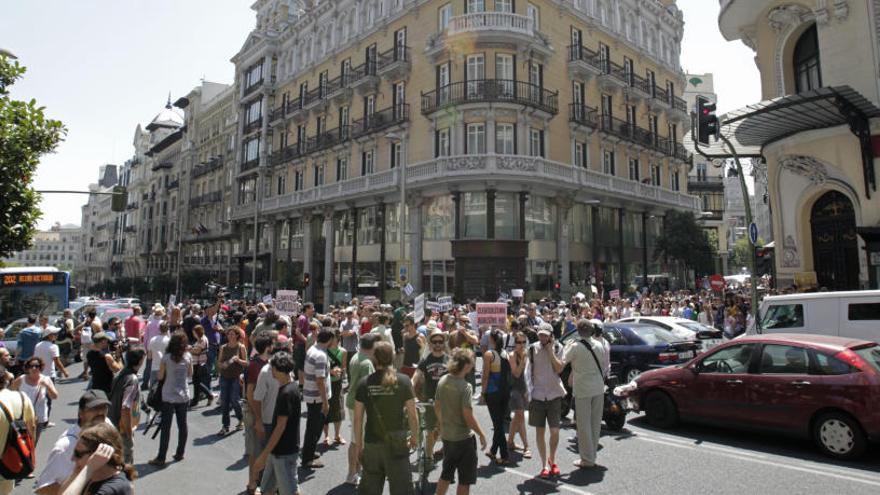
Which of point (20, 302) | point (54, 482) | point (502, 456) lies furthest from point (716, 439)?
point (20, 302)

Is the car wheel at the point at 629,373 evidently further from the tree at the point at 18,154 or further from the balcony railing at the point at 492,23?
the balcony railing at the point at 492,23

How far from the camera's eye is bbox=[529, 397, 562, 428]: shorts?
669cm

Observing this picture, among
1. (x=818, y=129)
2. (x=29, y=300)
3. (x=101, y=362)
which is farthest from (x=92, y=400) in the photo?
(x=818, y=129)

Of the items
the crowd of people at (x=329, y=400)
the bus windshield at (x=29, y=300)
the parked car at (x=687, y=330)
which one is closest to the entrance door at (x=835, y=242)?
the parked car at (x=687, y=330)

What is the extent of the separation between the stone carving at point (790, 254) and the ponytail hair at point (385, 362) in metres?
18.8

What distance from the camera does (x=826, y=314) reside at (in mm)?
9969

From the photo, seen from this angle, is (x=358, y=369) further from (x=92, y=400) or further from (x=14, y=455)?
(x=14, y=455)

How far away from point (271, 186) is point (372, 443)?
1700 inches

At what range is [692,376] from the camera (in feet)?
27.1

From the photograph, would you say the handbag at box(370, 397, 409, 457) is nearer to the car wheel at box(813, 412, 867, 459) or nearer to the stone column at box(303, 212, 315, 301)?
the car wheel at box(813, 412, 867, 459)

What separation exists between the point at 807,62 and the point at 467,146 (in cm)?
1517

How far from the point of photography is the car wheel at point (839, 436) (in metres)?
6.61

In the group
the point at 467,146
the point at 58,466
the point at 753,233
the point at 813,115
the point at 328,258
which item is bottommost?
the point at 58,466

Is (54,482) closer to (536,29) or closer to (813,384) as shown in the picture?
(813,384)
